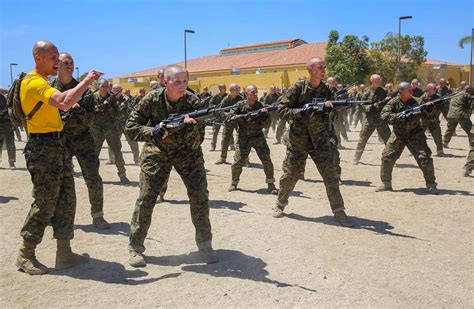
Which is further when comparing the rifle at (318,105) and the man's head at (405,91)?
the man's head at (405,91)

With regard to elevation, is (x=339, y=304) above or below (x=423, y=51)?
below

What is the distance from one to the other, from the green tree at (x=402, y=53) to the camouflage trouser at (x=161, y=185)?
36.4m

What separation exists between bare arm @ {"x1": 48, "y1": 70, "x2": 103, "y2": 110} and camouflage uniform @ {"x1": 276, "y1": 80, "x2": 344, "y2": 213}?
123 inches

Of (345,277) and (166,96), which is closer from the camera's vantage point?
(345,277)

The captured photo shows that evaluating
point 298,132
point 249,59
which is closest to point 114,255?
point 298,132

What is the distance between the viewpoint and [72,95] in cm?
382

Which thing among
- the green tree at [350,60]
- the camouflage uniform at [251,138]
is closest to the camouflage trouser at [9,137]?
the camouflage uniform at [251,138]

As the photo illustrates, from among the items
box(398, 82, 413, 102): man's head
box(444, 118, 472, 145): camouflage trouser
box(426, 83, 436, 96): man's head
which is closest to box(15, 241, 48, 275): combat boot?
box(398, 82, 413, 102): man's head

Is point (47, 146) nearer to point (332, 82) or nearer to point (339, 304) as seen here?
point (339, 304)

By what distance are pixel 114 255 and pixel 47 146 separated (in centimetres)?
154

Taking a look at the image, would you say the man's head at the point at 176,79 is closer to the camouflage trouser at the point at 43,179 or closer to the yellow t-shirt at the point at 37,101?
the yellow t-shirt at the point at 37,101

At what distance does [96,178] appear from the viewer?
626 cm

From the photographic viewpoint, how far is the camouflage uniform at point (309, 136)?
631 cm

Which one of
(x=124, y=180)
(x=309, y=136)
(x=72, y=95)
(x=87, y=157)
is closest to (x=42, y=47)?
(x=72, y=95)
